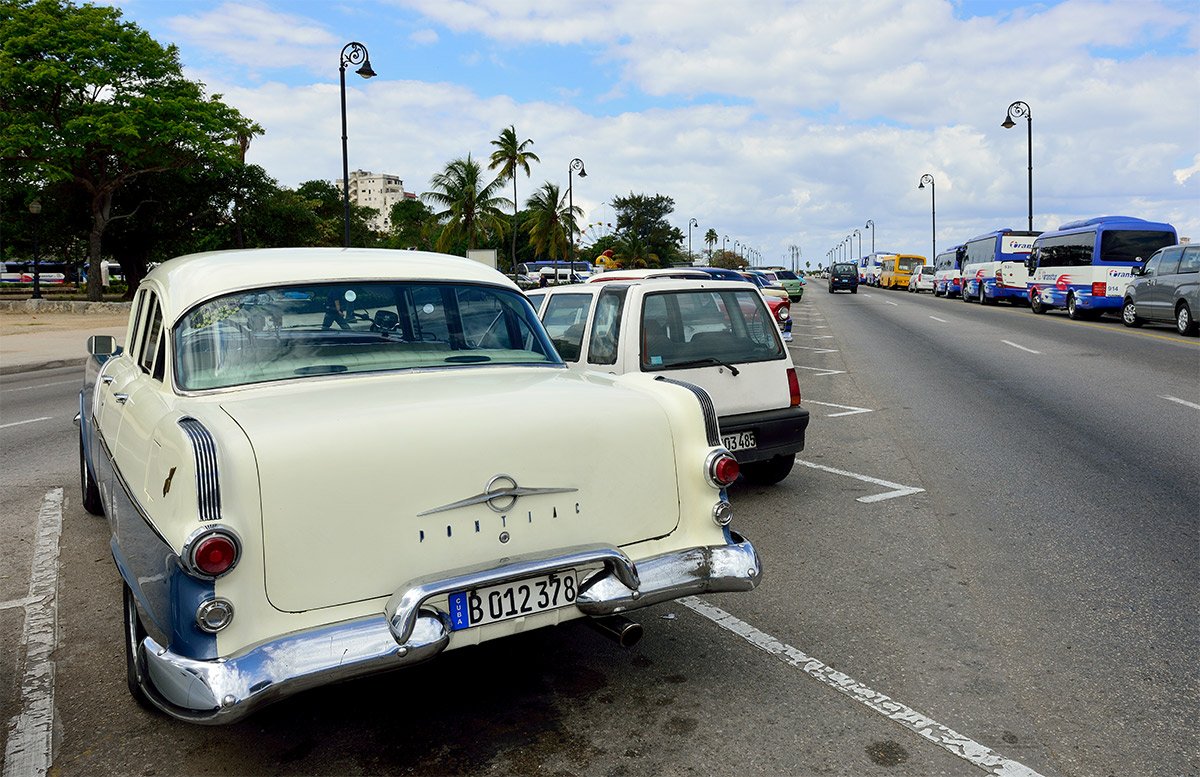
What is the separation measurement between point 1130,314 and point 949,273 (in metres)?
28.5

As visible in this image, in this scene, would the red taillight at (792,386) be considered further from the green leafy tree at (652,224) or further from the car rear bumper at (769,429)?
the green leafy tree at (652,224)

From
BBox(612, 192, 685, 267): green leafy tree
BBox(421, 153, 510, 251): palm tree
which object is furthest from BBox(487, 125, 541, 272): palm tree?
BBox(612, 192, 685, 267): green leafy tree

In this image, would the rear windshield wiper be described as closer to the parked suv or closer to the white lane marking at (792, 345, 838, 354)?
the white lane marking at (792, 345, 838, 354)

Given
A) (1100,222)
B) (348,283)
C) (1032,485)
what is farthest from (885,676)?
(1100,222)

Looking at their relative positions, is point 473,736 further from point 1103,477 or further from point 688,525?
point 1103,477

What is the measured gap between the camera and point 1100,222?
27.7 metres

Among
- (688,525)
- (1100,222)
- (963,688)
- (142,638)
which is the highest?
(1100,222)

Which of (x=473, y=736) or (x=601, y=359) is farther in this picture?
(x=601, y=359)

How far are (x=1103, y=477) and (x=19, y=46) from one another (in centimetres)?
3871

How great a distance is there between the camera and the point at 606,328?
23.3 ft

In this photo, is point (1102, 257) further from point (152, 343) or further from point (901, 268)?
point (901, 268)

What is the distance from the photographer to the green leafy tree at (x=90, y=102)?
112 feet

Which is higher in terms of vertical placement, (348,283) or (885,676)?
(348,283)

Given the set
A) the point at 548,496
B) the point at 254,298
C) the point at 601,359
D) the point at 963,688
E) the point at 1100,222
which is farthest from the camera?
the point at 1100,222
